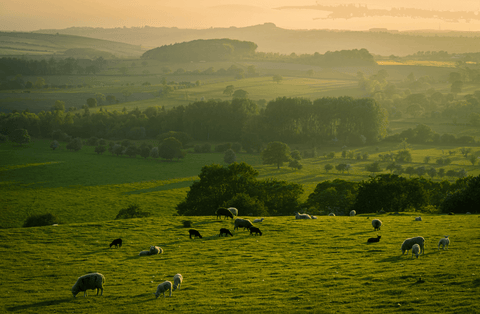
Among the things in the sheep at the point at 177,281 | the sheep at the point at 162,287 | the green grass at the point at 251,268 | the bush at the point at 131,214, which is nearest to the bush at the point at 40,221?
the bush at the point at 131,214

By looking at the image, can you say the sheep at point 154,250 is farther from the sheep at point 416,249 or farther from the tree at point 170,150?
the tree at point 170,150

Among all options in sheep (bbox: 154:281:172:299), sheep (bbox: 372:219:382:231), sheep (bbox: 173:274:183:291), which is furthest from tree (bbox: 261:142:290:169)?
sheep (bbox: 154:281:172:299)

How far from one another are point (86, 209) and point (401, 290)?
6551cm

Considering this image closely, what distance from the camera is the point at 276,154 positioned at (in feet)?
375

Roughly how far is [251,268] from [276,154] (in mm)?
93421

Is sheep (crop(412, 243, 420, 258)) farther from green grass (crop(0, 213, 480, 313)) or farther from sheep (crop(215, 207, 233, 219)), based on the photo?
sheep (crop(215, 207, 233, 219))

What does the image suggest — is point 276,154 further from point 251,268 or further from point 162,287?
point 162,287

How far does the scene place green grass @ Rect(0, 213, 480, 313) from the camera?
51.3 feet

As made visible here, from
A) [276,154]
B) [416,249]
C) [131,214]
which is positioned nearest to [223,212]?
[416,249]

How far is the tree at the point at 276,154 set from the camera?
4488 inches

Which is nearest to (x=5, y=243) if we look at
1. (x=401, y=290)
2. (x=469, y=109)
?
(x=401, y=290)

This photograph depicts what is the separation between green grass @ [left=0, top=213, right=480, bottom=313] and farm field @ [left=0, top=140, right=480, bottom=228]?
3916cm

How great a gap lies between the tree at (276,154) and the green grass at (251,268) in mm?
80098

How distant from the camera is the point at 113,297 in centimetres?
1794
